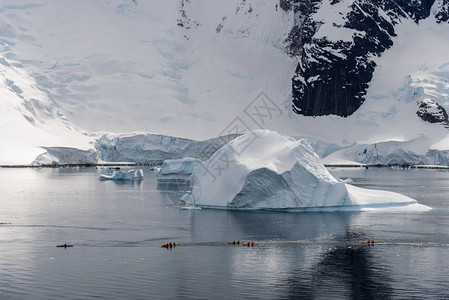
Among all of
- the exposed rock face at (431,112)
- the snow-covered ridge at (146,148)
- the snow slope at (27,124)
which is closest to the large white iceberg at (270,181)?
the snow slope at (27,124)

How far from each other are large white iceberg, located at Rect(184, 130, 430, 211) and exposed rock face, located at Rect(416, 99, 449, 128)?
5099 inches

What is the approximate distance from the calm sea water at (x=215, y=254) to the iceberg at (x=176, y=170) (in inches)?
1804

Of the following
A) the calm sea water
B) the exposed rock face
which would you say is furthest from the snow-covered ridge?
the calm sea water

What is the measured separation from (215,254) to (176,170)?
74.8 m

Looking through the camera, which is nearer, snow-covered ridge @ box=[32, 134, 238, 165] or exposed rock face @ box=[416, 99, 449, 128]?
snow-covered ridge @ box=[32, 134, 238, 165]

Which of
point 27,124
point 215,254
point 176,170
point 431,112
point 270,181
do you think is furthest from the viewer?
point 431,112

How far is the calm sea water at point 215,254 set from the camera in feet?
118

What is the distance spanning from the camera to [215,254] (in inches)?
1774

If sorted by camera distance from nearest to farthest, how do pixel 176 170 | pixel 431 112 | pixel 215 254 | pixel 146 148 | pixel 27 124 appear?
pixel 215 254
pixel 176 170
pixel 27 124
pixel 146 148
pixel 431 112

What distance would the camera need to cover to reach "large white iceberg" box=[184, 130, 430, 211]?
63688 millimetres

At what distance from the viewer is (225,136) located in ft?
611

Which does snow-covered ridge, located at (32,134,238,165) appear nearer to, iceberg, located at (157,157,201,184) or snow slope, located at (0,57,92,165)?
snow slope, located at (0,57,92,165)

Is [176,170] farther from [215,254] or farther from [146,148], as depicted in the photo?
[215,254]

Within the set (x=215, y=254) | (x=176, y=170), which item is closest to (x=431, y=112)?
(x=176, y=170)
